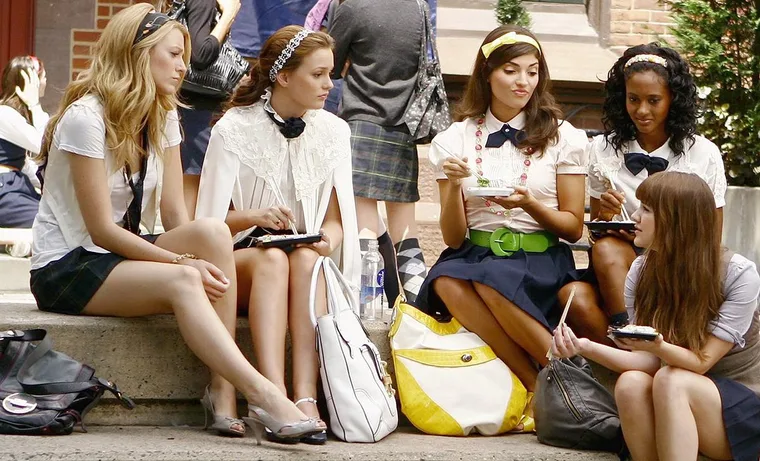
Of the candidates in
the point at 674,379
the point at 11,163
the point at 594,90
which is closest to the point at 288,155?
the point at 674,379

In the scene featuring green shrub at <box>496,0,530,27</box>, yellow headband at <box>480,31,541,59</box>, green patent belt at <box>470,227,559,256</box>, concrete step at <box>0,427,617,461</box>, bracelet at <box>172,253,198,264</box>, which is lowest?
concrete step at <box>0,427,617,461</box>

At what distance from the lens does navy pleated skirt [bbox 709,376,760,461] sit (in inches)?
169

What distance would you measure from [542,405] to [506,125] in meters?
1.23

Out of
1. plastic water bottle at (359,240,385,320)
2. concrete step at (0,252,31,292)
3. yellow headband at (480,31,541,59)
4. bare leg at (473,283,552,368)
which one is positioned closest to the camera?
bare leg at (473,283,552,368)

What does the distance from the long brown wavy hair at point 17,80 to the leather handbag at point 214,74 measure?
7.08 feet

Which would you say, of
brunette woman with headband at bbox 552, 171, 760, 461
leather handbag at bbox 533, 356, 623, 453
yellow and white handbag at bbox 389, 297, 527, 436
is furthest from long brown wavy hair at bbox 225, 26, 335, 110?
leather handbag at bbox 533, 356, 623, 453

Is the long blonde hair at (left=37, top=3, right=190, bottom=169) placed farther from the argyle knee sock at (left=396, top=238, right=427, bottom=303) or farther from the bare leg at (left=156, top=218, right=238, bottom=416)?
the argyle knee sock at (left=396, top=238, right=427, bottom=303)

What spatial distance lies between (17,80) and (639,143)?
4.22 metres

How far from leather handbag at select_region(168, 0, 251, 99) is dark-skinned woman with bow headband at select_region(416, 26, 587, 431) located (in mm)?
1272

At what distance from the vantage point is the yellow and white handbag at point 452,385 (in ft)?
15.5

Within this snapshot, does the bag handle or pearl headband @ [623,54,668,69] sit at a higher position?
pearl headband @ [623,54,668,69]

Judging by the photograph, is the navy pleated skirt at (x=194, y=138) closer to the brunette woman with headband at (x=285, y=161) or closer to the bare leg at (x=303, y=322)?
the brunette woman with headband at (x=285, y=161)

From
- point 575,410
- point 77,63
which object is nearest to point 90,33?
point 77,63

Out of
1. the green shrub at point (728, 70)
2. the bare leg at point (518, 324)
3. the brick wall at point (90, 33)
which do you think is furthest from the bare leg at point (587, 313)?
the brick wall at point (90, 33)
